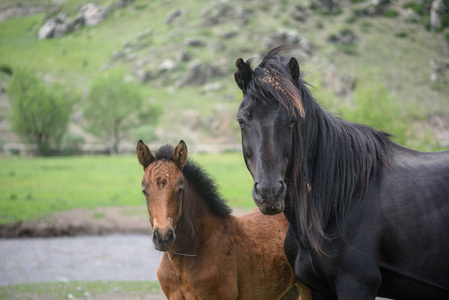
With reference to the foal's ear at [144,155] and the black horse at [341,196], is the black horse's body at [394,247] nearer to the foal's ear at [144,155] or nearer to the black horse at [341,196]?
the black horse at [341,196]

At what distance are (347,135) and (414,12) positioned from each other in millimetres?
88525

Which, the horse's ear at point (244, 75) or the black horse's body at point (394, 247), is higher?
the horse's ear at point (244, 75)

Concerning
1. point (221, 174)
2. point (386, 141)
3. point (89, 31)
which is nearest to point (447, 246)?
point (386, 141)

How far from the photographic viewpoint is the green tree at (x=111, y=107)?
182ft

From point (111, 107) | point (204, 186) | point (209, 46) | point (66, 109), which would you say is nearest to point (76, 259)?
point (204, 186)

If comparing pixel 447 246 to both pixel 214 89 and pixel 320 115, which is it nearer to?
pixel 320 115

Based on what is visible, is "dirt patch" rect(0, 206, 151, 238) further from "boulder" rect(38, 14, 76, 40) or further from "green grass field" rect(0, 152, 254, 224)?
"boulder" rect(38, 14, 76, 40)

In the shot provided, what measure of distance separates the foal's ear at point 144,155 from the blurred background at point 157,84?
138cm

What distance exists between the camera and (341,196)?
345 cm

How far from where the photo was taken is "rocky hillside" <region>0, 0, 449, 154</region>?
73188 millimetres

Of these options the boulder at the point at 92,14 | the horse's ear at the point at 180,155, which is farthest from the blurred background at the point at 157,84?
the horse's ear at the point at 180,155

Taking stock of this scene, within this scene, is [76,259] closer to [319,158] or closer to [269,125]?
[319,158]

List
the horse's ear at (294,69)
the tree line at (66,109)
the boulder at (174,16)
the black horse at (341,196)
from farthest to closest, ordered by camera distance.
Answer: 1. the boulder at (174,16)
2. the tree line at (66,109)
3. the horse's ear at (294,69)
4. the black horse at (341,196)

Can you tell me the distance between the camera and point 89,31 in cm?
12575
